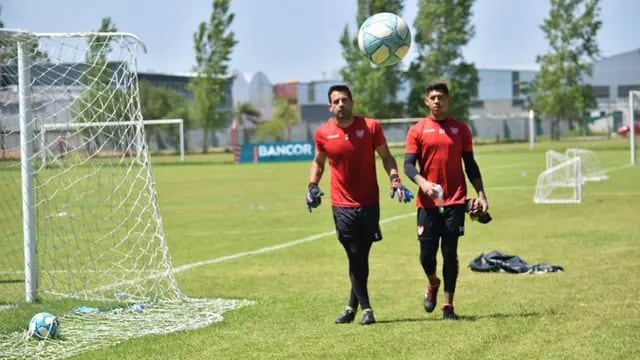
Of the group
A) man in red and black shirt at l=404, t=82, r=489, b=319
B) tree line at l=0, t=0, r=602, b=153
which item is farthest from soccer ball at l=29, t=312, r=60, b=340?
tree line at l=0, t=0, r=602, b=153

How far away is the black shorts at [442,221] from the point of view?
947cm

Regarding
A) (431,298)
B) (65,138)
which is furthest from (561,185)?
(431,298)

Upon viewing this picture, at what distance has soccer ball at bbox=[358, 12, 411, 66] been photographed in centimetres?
973

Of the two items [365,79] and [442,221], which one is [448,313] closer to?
[442,221]

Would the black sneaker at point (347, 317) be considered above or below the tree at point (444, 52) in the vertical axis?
below

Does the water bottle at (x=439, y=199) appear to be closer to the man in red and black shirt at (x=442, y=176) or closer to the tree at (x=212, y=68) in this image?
the man in red and black shirt at (x=442, y=176)

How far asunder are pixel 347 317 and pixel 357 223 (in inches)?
36.5

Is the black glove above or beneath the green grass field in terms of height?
above

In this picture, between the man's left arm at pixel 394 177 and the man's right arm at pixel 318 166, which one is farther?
the man's right arm at pixel 318 166

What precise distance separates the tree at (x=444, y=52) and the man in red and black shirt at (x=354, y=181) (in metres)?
72.8

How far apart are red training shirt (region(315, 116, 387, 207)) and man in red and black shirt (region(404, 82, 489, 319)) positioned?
1.21 ft

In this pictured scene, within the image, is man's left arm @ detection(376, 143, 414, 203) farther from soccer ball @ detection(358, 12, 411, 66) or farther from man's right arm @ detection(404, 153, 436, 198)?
soccer ball @ detection(358, 12, 411, 66)

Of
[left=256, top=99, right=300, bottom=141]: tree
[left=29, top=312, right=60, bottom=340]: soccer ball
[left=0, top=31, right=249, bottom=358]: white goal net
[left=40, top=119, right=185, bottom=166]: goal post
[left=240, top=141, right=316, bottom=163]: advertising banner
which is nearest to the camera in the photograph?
[left=29, top=312, right=60, bottom=340]: soccer ball

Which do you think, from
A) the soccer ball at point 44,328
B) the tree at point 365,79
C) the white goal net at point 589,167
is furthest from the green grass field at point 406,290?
the tree at point 365,79
